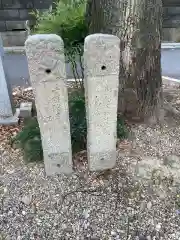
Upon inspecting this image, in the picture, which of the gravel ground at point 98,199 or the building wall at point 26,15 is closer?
the gravel ground at point 98,199

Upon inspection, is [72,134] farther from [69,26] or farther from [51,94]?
[69,26]

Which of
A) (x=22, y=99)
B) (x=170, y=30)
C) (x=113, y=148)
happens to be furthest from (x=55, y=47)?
(x=170, y=30)

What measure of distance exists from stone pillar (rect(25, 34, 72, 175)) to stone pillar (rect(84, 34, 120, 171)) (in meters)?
0.18

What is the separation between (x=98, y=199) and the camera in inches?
114

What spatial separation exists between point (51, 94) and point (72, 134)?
866mm

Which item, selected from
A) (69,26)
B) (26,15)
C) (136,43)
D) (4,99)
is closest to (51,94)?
(136,43)

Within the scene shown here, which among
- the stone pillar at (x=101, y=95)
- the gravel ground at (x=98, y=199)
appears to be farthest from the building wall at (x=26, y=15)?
the stone pillar at (x=101, y=95)

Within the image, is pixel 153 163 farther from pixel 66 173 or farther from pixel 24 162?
pixel 24 162

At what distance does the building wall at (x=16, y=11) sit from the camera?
704cm

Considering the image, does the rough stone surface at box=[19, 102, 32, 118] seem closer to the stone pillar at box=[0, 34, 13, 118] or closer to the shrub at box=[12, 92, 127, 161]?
the stone pillar at box=[0, 34, 13, 118]

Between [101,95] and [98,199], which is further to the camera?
[98,199]

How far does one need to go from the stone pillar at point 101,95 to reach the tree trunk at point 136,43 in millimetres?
753

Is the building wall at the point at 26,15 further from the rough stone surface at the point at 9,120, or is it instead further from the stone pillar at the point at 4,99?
the rough stone surface at the point at 9,120

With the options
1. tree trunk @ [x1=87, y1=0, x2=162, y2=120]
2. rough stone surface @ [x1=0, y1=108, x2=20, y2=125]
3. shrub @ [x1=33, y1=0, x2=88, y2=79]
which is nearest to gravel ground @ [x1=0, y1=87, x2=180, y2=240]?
tree trunk @ [x1=87, y1=0, x2=162, y2=120]
